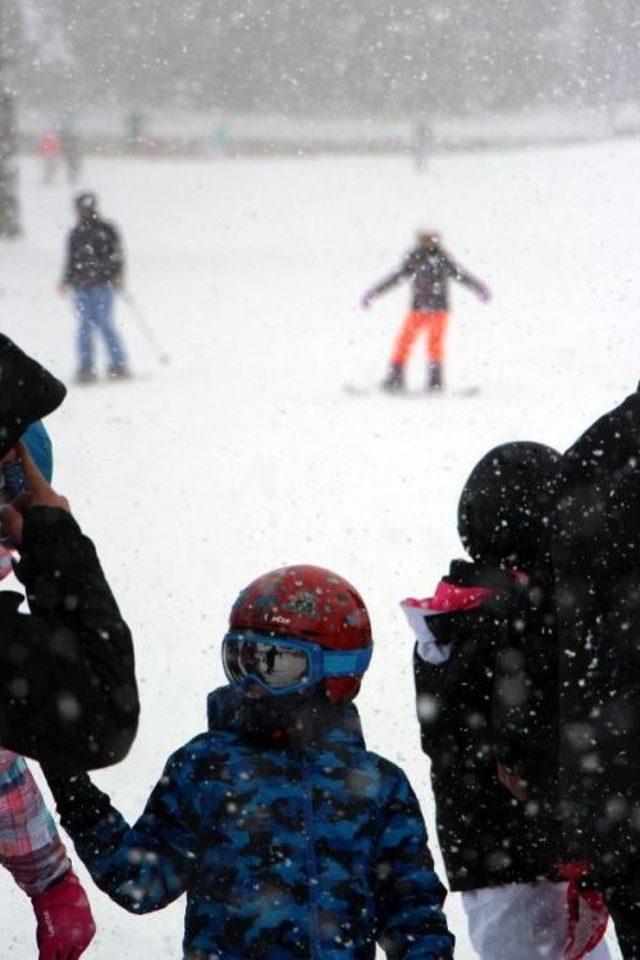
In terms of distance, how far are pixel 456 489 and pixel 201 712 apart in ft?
10.8

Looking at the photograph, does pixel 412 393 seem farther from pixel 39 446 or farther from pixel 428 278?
pixel 39 446

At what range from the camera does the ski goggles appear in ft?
7.26

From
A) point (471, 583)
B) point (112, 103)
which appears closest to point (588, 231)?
point (471, 583)

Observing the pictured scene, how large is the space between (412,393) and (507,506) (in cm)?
828

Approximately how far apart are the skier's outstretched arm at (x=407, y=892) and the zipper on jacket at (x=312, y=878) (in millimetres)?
112

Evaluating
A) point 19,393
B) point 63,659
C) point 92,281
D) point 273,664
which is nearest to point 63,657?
point 63,659

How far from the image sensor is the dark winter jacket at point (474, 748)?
8.49 feet

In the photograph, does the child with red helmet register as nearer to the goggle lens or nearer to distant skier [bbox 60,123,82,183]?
the goggle lens

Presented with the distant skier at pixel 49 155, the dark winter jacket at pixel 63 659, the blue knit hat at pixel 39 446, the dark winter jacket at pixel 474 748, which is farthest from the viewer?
the distant skier at pixel 49 155

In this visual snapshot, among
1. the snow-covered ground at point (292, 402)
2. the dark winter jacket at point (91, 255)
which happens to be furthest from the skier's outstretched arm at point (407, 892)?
the dark winter jacket at point (91, 255)

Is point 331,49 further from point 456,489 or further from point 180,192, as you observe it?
point 456,489

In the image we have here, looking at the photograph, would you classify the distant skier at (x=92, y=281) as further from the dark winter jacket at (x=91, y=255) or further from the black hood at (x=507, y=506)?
the black hood at (x=507, y=506)

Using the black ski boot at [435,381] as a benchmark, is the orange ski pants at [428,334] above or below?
above

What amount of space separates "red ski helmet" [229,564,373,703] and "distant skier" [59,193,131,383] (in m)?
9.18
